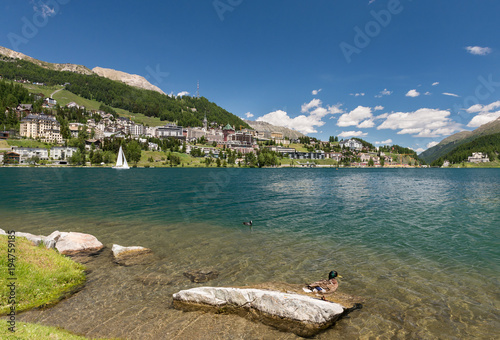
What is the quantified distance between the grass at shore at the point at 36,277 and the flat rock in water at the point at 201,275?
18.9 ft

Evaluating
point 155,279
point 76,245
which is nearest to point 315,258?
point 155,279

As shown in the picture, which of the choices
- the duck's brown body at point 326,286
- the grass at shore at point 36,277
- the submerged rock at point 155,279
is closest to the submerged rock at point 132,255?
the submerged rock at point 155,279

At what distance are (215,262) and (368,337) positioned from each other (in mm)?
10241

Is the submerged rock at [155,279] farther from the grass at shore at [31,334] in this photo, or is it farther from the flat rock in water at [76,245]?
the flat rock in water at [76,245]

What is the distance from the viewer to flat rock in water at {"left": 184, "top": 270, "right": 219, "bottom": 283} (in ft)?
49.0

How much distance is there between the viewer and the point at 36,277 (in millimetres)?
12766

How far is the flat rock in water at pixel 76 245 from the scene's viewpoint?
61.3ft

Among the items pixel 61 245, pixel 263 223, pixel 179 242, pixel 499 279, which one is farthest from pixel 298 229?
pixel 61 245

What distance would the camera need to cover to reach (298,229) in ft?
89.9

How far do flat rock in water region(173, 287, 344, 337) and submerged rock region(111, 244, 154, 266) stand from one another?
21.7 feet

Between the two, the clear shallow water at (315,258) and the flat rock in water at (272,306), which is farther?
the clear shallow water at (315,258)

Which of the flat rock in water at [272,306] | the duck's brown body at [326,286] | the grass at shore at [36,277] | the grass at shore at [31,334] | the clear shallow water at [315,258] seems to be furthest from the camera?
the duck's brown body at [326,286]

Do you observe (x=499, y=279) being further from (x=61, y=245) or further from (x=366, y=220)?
(x=61, y=245)

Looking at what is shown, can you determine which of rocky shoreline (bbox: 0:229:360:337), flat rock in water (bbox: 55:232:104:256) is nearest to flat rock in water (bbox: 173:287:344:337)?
rocky shoreline (bbox: 0:229:360:337)
